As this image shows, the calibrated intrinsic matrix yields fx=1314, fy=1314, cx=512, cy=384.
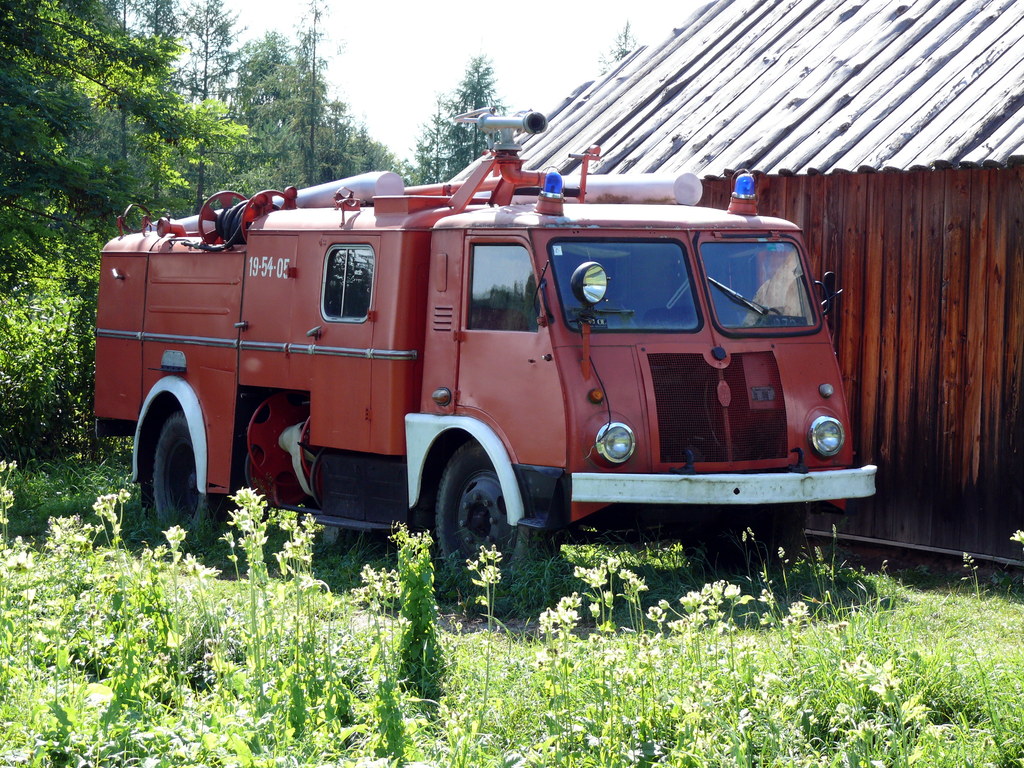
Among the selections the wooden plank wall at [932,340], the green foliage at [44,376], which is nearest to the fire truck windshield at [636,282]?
the wooden plank wall at [932,340]

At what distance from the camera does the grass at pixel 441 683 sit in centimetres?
467

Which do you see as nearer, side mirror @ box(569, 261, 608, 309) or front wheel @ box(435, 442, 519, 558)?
side mirror @ box(569, 261, 608, 309)

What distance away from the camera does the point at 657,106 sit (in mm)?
13062

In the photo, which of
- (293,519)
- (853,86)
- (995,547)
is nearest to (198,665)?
(293,519)

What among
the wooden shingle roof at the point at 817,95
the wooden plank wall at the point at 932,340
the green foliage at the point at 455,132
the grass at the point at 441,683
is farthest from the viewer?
the green foliage at the point at 455,132

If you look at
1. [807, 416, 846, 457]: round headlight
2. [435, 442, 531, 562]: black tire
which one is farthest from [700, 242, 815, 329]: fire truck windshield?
[435, 442, 531, 562]: black tire

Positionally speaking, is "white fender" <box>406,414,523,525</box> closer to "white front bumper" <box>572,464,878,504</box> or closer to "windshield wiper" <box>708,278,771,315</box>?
"white front bumper" <box>572,464,878,504</box>

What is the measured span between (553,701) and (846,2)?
9.49 meters

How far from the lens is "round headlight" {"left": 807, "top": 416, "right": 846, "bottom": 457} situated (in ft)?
25.9

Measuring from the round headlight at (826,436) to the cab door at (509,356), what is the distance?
1603 mm

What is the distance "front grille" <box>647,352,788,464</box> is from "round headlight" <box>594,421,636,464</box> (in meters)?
0.25

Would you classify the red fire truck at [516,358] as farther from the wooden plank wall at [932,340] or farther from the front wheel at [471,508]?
the wooden plank wall at [932,340]

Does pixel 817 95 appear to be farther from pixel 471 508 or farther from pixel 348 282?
pixel 471 508

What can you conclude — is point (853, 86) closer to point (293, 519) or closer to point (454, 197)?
point (454, 197)
